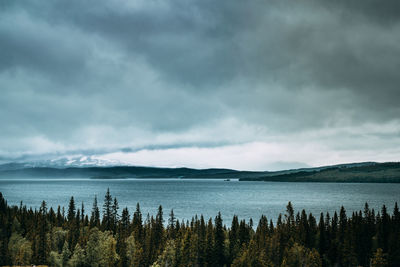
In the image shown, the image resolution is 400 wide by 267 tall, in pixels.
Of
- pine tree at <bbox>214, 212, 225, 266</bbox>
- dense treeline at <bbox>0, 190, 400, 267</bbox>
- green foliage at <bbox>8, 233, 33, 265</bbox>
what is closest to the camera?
dense treeline at <bbox>0, 190, 400, 267</bbox>

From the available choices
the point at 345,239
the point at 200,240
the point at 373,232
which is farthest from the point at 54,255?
the point at 373,232

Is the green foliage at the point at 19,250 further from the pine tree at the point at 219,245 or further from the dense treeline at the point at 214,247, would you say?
the pine tree at the point at 219,245

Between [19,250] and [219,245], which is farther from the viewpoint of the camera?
[19,250]

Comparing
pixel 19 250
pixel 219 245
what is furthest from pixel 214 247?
pixel 19 250

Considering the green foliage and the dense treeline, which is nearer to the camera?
the dense treeline

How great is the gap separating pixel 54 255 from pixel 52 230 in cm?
1908

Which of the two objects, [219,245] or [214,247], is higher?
[219,245]

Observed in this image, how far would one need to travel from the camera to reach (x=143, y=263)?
325ft

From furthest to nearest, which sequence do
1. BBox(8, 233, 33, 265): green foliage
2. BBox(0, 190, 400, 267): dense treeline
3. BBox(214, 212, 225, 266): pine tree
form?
BBox(8, 233, 33, 265): green foliage < BBox(214, 212, 225, 266): pine tree < BBox(0, 190, 400, 267): dense treeline

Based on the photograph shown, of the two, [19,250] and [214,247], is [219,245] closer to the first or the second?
[214,247]

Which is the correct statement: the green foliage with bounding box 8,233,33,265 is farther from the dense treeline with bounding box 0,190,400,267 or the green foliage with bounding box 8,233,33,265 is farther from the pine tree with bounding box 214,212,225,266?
the pine tree with bounding box 214,212,225,266

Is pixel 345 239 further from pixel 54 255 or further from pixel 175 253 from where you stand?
pixel 54 255

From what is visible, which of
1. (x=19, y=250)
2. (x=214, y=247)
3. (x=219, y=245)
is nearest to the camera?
(x=214, y=247)

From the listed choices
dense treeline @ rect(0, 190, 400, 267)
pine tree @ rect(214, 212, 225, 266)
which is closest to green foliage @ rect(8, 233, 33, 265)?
dense treeline @ rect(0, 190, 400, 267)
